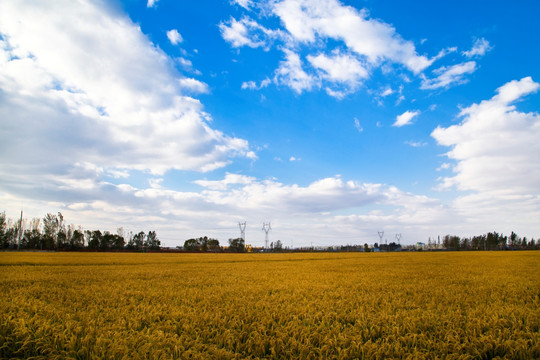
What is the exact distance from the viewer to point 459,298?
9609 millimetres

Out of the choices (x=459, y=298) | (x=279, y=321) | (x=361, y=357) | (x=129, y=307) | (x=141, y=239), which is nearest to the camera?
(x=361, y=357)

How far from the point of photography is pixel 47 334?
5.29 meters

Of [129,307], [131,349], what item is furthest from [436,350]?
[129,307]

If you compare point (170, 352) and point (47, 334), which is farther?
point (47, 334)

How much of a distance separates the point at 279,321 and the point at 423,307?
15.6 ft

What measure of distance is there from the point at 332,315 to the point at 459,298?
17.8 feet

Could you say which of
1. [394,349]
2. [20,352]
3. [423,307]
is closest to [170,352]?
[20,352]

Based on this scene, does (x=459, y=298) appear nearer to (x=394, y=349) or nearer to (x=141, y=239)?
(x=394, y=349)

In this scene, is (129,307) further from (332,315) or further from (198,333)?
(332,315)

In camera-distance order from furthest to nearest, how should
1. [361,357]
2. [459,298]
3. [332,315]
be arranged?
[459,298] < [332,315] < [361,357]

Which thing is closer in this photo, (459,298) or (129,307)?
(129,307)

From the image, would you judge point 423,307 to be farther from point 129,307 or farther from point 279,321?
point 129,307

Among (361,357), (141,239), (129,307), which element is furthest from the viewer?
(141,239)

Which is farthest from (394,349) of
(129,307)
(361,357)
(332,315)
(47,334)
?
(129,307)
